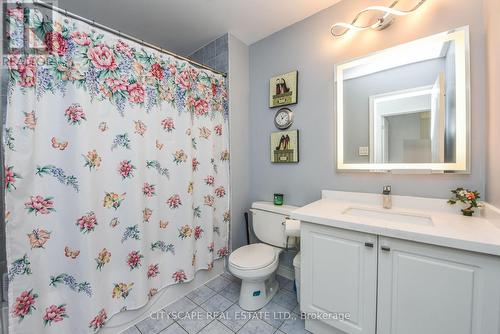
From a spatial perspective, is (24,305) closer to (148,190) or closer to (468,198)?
(148,190)

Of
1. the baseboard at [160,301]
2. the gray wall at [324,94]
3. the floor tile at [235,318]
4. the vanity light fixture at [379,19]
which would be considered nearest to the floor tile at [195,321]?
the floor tile at [235,318]

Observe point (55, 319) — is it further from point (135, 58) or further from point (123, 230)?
point (135, 58)

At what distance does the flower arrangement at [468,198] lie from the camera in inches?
41.9

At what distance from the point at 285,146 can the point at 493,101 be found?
1250mm

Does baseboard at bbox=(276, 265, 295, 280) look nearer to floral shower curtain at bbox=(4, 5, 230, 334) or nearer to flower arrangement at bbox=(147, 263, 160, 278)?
floral shower curtain at bbox=(4, 5, 230, 334)

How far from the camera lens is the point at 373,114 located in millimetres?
1452

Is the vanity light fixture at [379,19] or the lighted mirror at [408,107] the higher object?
the vanity light fixture at [379,19]

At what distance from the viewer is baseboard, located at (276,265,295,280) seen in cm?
185

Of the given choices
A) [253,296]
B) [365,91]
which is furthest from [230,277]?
[365,91]

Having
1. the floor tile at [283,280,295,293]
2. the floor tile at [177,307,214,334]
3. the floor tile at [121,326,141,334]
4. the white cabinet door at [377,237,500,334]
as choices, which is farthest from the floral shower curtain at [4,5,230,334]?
the white cabinet door at [377,237,500,334]

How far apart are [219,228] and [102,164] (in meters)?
1.11

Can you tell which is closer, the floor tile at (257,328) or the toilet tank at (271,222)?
the floor tile at (257,328)

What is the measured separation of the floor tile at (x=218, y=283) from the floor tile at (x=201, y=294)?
0.04 metres

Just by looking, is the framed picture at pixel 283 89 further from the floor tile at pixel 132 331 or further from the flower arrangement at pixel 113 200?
the floor tile at pixel 132 331
